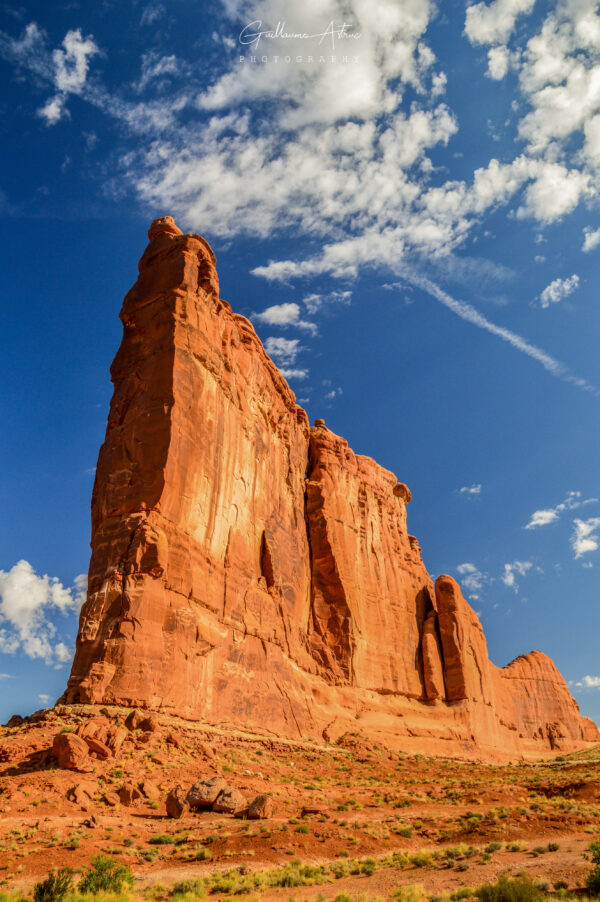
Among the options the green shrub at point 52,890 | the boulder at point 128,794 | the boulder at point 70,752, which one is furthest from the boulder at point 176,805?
the green shrub at point 52,890

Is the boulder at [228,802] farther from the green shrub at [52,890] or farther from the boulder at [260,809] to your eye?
the green shrub at [52,890]

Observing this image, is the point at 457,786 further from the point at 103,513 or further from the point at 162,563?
the point at 103,513

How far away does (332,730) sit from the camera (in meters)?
39.2

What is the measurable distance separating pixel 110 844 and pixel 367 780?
17227 millimetres

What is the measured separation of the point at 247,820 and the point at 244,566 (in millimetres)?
18593

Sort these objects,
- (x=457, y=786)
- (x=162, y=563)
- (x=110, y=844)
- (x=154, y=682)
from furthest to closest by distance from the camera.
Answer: (x=457, y=786), (x=162, y=563), (x=154, y=682), (x=110, y=844)

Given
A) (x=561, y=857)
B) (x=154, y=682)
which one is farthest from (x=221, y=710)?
(x=561, y=857)

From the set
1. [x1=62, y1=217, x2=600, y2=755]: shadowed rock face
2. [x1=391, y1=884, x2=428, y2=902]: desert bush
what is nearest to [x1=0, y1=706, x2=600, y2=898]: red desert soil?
[x1=391, y1=884, x2=428, y2=902]: desert bush

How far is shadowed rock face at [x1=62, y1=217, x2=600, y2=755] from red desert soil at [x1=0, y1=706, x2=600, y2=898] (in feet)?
8.85

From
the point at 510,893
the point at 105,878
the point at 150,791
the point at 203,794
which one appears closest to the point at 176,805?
the point at 203,794

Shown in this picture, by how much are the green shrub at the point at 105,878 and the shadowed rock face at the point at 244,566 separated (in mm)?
11226

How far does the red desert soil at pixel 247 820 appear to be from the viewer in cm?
1488


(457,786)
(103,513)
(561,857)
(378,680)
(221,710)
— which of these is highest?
(103,513)

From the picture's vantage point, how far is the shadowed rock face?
2819 cm
